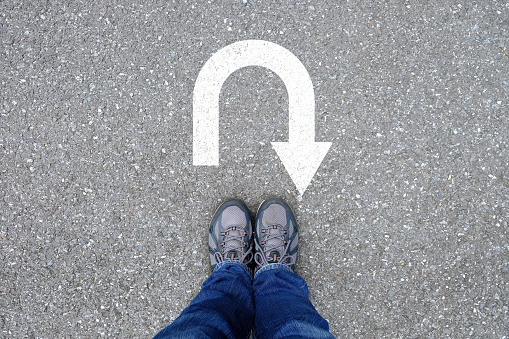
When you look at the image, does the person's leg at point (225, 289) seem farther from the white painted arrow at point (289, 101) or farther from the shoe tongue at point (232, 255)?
→ the white painted arrow at point (289, 101)

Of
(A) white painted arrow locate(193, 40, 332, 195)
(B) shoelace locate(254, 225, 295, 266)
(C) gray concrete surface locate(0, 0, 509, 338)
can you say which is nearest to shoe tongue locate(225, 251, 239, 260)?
(B) shoelace locate(254, 225, 295, 266)

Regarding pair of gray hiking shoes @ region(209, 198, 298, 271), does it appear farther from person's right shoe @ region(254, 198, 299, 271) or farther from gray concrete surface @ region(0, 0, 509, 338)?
gray concrete surface @ region(0, 0, 509, 338)

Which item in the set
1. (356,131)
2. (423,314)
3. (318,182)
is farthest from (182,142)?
(423,314)

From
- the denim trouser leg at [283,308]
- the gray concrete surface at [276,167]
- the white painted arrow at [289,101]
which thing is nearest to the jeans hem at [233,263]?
the denim trouser leg at [283,308]

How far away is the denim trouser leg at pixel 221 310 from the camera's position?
1.48m

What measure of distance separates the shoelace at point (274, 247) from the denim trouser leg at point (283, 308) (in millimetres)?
61

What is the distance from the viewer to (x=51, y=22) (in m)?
2.18

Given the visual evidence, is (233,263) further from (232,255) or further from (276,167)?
(276,167)

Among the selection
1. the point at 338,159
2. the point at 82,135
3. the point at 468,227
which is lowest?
the point at 468,227

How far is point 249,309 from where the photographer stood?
5.95 feet

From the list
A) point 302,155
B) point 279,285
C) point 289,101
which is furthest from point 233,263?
point 289,101

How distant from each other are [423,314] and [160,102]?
235 centimetres

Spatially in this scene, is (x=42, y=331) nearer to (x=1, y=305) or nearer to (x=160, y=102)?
(x=1, y=305)

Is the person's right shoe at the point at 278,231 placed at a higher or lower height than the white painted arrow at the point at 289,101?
lower
